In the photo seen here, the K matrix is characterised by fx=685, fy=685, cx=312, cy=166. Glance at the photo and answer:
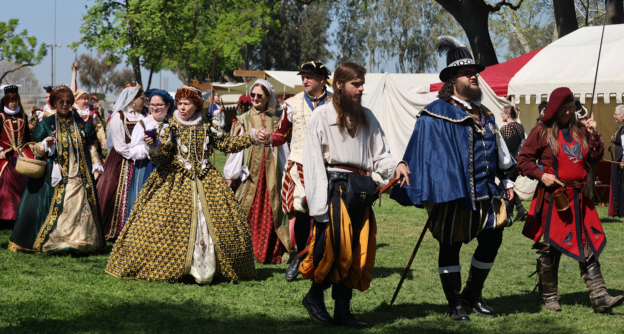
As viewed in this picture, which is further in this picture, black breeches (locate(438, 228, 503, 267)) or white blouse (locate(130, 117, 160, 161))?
white blouse (locate(130, 117, 160, 161))

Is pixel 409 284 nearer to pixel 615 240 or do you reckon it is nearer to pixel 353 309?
pixel 353 309

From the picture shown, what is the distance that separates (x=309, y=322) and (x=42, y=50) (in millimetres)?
49327

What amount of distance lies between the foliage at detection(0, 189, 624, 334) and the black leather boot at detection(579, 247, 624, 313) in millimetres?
81

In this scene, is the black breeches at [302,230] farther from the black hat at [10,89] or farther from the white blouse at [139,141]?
the black hat at [10,89]

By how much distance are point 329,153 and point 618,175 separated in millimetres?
8726

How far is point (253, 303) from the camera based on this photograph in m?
5.29

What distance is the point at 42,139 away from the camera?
716cm

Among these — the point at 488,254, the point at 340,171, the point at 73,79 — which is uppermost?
the point at 73,79

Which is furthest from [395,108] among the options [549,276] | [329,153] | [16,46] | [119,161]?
[16,46]

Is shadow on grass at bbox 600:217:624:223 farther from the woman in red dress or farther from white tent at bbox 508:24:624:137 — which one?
the woman in red dress

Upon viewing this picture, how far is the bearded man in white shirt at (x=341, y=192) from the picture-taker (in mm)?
4410

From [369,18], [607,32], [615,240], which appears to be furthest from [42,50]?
[615,240]

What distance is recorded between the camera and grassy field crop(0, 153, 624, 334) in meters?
4.59

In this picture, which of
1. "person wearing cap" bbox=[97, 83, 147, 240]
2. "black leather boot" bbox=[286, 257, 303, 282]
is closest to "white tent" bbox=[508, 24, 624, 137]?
"person wearing cap" bbox=[97, 83, 147, 240]
